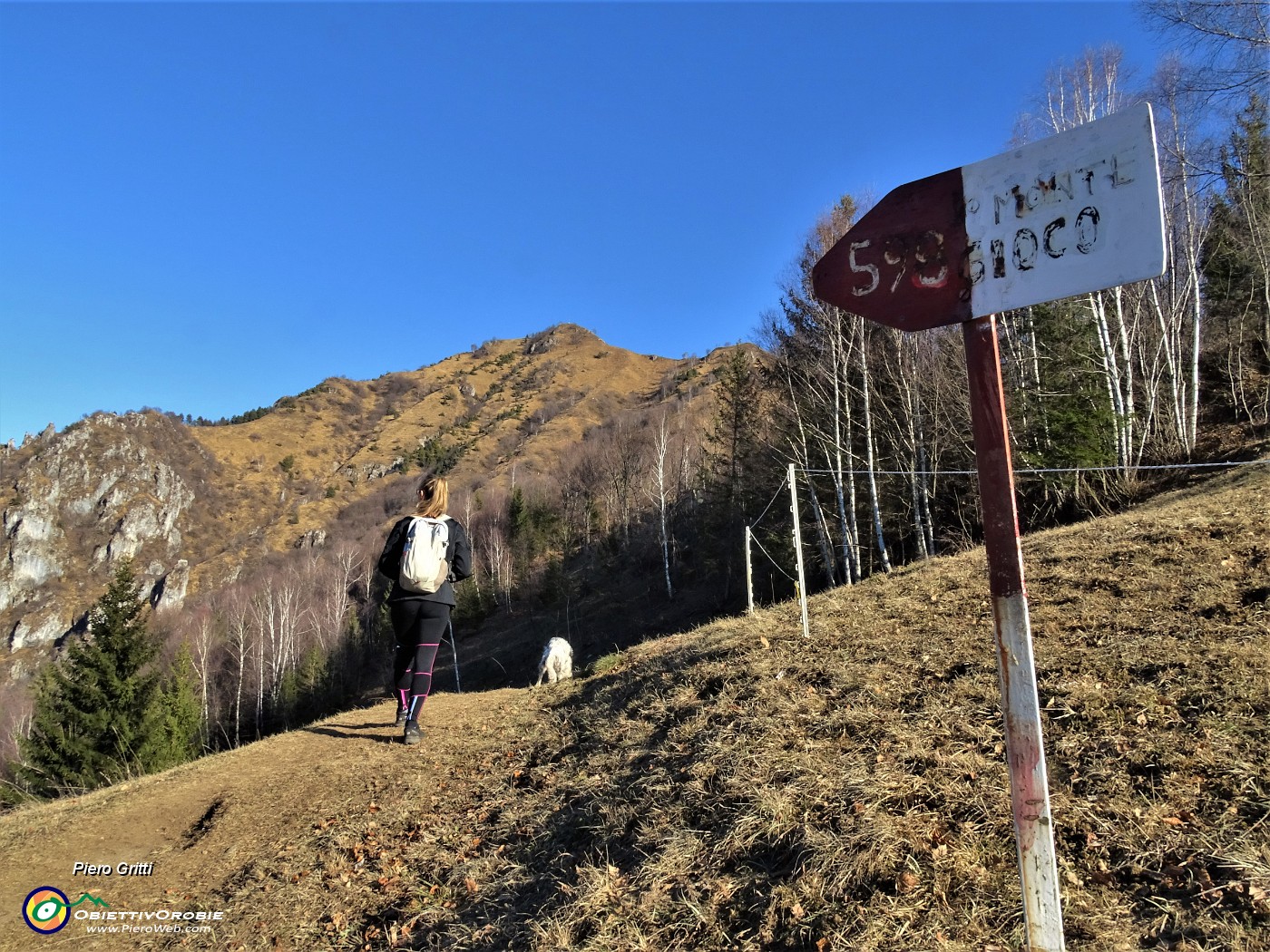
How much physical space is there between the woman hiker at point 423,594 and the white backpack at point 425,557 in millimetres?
12

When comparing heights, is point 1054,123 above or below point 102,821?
above

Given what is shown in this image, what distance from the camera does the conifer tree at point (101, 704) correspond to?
58.1 feet

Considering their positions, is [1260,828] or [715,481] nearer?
[1260,828]

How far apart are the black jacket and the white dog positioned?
4.72 m

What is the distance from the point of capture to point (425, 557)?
17.2 ft

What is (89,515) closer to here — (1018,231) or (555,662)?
(555,662)

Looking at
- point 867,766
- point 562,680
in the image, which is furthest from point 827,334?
point 867,766

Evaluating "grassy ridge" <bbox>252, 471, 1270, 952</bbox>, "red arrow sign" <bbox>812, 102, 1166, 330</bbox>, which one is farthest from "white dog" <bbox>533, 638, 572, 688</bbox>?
"red arrow sign" <bbox>812, 102, 1166, 330</bbox>

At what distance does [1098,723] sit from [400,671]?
4.95 m

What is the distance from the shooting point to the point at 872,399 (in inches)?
717

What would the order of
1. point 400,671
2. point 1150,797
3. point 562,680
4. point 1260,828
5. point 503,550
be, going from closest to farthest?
point 1260,828 < point 1150,797 < point 400,671 < point 562,680 < point 503,550

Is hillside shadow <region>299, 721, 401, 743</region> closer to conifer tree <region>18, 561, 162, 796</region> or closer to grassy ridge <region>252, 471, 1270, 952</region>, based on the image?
grassy ridge <region>252, 471, 1270, 952</region>

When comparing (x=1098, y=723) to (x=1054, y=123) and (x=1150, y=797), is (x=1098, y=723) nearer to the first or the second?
(x=1150, y=797)

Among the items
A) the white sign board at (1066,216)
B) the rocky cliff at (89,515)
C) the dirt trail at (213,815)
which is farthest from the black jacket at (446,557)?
the rocky cliff at (89,515)
